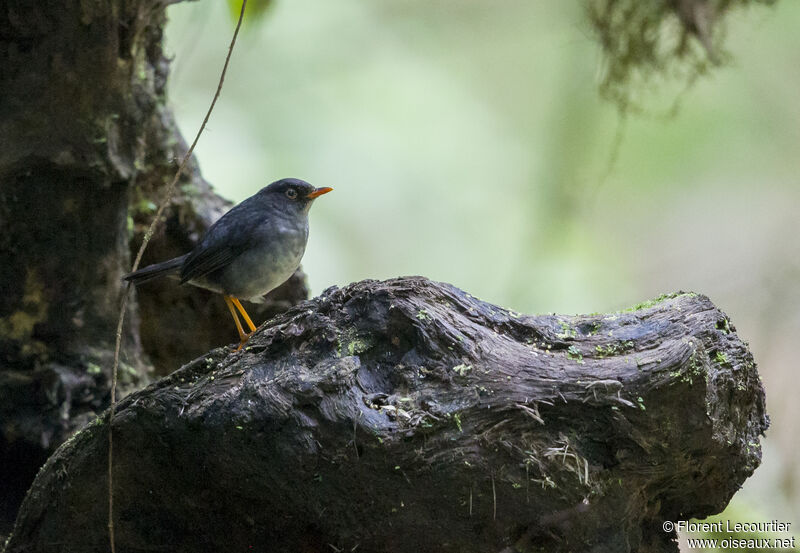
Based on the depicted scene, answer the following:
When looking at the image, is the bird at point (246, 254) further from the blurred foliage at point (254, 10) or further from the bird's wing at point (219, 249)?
the blurred foliage at point (254, 10)

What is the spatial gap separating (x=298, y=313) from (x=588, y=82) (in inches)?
189

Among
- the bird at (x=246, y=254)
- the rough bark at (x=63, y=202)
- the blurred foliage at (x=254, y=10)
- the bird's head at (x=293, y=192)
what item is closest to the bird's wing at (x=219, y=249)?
the bird at (x=246, y=254)

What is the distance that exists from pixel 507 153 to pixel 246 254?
17.6ft

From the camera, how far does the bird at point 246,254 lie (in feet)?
11.5

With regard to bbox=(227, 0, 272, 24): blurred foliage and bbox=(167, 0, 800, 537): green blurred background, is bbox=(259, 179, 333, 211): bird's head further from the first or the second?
bbox=(167, 0, 800, 537): green blurred background

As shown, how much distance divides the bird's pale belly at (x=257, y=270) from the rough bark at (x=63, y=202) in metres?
0.72

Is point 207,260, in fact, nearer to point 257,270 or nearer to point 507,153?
point 257,270

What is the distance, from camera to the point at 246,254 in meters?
3.51

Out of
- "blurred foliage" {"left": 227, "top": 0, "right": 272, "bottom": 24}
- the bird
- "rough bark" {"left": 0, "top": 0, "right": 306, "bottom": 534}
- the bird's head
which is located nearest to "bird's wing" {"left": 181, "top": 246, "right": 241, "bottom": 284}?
the bird

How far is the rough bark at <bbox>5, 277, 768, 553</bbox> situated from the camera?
2549 mm

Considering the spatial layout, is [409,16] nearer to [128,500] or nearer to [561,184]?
[561,184]

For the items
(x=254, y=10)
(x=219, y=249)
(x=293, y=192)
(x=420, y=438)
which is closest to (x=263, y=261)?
(x=219, y=249)

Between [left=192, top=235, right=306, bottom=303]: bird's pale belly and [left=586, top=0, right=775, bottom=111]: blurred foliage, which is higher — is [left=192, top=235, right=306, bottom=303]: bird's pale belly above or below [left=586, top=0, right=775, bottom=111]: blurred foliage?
below

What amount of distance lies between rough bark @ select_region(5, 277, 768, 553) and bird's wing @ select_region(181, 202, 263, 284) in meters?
0.67
